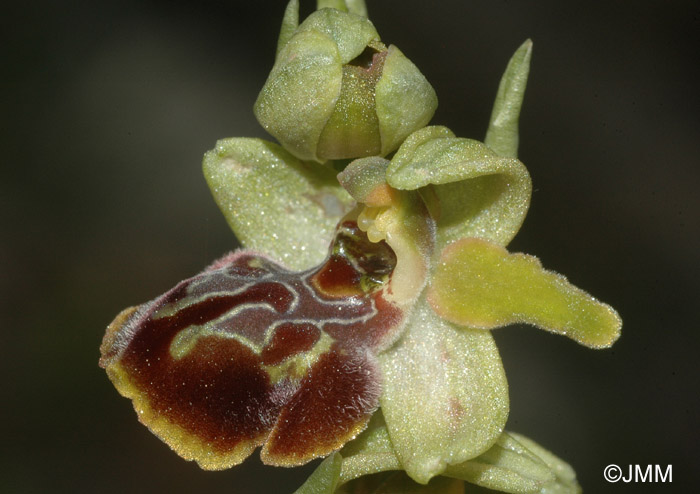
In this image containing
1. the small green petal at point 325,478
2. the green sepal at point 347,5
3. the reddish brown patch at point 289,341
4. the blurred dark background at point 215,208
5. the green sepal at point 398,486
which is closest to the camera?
the small green petal at point 325,478

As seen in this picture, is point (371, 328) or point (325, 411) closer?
point (325, 411)

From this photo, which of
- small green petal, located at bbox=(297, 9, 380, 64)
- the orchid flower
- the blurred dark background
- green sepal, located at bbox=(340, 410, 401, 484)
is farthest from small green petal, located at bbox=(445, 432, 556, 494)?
the blurred dark background

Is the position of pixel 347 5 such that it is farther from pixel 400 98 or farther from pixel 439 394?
pixel 439 394

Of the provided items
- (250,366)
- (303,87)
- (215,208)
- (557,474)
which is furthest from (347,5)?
(215,208)

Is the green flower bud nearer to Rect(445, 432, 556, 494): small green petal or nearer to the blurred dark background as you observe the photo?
Rect(445, 432, 556, 494): small green petal

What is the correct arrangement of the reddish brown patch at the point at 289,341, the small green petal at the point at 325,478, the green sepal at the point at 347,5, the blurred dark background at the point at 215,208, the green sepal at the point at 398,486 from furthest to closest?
the blurred dark background at the point at 215,208 → the green sepal at the point at 347,5 → the green sepal at the point at 398,486 → the reddish brown patch at the point at 289,341 → the small green petal at the point at 325,478

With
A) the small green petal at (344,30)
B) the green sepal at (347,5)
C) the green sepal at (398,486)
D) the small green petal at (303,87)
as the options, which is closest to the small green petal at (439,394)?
the green sepal at (398,486)

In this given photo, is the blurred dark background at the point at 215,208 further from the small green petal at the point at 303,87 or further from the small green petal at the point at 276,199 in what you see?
the small green petal at the point at 303,87
